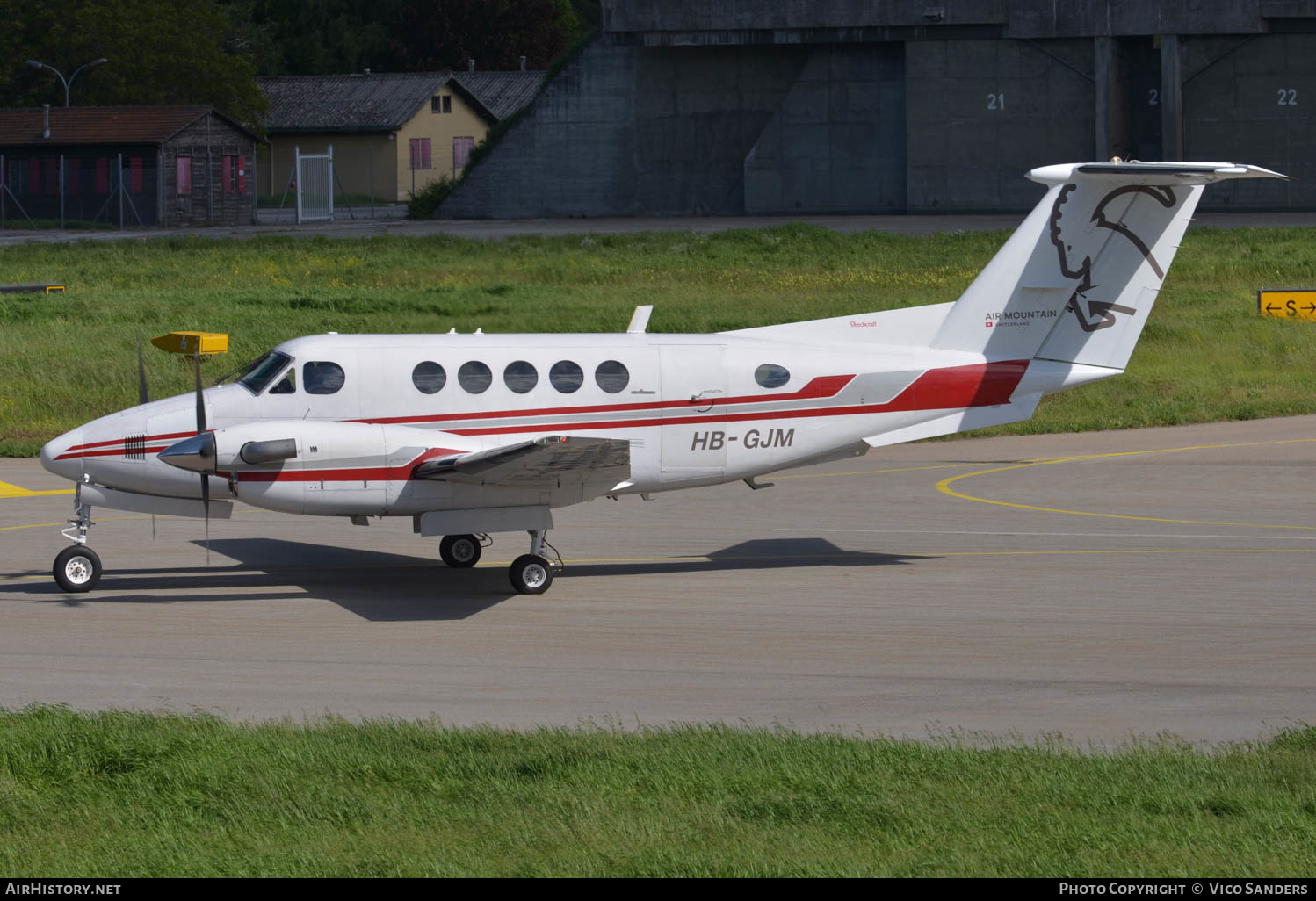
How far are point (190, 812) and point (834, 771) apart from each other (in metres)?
3.95

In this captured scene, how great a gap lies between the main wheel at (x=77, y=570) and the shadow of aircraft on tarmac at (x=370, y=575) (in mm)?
130

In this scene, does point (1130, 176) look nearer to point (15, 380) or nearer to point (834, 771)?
point (834, 771)

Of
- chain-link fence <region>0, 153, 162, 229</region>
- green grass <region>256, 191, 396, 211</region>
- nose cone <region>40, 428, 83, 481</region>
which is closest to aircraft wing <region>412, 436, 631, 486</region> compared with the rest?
nose cone <region>40, 428, 83, 481</region>

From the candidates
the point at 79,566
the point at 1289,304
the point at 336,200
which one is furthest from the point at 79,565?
the point at 336,200

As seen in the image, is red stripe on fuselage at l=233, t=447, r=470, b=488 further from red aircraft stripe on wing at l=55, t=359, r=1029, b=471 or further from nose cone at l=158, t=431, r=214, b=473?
nose cone at l=158, t=431, r=214, b=473

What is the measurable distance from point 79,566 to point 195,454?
1.99 metres

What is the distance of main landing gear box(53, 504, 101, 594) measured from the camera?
53.2ft

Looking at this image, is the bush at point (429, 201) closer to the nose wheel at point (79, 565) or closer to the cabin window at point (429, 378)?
the cabin window at point (429, 378)

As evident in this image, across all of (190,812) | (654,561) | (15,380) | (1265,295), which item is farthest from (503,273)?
(190,812)

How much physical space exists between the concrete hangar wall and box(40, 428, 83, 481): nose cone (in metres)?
55.5

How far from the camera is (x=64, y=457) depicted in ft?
52.6

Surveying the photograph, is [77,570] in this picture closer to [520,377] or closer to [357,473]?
[357,473]

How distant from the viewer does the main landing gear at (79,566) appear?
16.2 metres

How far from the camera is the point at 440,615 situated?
15.5 m
